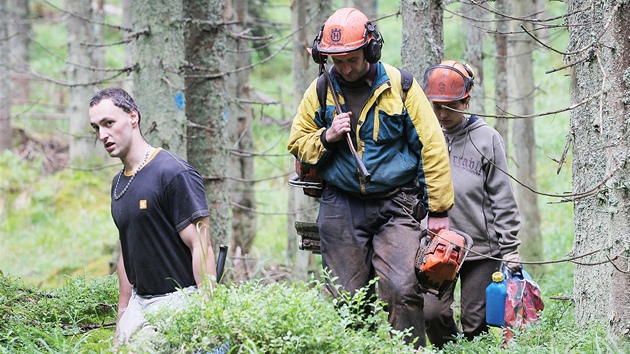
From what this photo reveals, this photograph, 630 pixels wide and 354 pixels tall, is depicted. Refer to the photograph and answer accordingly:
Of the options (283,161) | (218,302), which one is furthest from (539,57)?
(218,302)

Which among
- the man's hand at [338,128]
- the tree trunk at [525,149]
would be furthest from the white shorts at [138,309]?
the tree trunk at [525,149]

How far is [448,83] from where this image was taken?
234 inches

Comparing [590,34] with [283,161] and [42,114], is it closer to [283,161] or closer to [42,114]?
[283,161]

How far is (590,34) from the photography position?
208 inches

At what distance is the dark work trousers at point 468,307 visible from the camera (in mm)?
6016

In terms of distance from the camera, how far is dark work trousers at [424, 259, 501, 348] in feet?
19.7

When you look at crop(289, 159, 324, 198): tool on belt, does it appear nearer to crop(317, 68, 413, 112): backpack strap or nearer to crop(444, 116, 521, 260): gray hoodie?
crop(317, 68, 413, 112): backpack strap

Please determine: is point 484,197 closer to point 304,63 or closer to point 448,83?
point 448,83

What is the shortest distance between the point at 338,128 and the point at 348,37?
62cm

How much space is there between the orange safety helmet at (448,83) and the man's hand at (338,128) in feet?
3.91

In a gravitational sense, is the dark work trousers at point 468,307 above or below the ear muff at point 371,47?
below

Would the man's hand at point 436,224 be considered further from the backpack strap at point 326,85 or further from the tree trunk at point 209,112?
the tree trunk at point 209,112

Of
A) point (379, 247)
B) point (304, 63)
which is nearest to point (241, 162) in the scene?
point (304, 63)

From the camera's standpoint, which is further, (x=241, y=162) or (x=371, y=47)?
(x=241, y=162)
